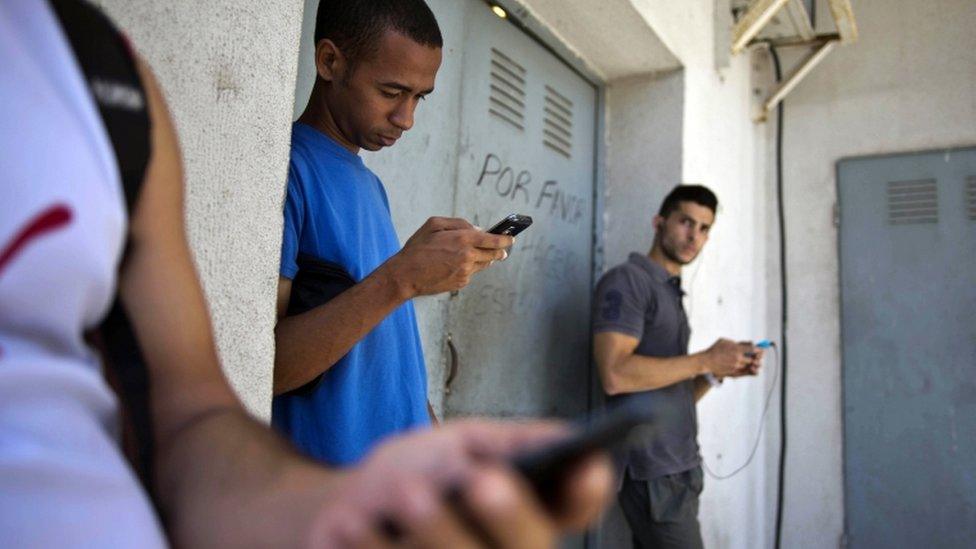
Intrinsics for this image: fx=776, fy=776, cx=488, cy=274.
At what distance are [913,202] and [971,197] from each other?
0.26 metres

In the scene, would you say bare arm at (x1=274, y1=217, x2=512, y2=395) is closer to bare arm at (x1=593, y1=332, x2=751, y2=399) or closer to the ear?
the ear

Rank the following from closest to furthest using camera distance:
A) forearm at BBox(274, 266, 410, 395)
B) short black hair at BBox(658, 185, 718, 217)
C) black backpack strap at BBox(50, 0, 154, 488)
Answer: black backpack strap at BBox(50, 0, 154, 488) → forearm at BBox(274, 266, 410, 395) → short black hair at BBox(658, 185, 718, 217)

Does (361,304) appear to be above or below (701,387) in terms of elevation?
above

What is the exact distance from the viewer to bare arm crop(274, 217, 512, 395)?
1.35 meters

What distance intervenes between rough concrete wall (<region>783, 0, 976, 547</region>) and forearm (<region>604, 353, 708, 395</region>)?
1880 mm

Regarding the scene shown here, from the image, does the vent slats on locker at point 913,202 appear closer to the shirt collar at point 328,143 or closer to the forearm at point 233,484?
the shirt collar at point 328,143

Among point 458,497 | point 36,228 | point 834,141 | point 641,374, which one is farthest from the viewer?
point 834,141

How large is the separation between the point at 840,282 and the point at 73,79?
4.34m

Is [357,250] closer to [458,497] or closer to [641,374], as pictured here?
[458,497]

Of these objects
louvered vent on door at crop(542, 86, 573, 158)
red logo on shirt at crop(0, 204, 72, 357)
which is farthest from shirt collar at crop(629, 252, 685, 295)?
red logo on shirt at crop(0, 204, 72, 357)

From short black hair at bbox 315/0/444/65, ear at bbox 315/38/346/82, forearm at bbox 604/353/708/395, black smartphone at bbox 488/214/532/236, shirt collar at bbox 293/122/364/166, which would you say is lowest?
forearm at bbox 604/353/708/395

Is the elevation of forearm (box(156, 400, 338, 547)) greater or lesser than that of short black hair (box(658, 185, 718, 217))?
lesser

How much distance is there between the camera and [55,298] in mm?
560

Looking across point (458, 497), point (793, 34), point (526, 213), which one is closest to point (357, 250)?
point (458, 497)
